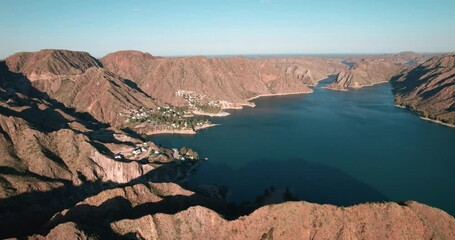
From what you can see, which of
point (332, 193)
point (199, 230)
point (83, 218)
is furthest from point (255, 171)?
point (83, 218)

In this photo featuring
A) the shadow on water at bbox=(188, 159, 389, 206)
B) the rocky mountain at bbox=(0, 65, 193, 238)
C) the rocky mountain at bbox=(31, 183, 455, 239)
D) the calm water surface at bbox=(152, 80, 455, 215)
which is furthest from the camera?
the calm water surface at bbox=(152, 80, 455, 215)

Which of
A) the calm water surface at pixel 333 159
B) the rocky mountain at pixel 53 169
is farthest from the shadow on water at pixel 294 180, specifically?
the rocky mountain at pixel 53 169

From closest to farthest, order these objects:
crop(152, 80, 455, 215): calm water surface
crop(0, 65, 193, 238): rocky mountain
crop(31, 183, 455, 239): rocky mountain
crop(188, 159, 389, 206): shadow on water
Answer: crop(31, 183, 455, 239): rocky mountain → crop(0, 65, 193, 238): rocky mountain → crop(188, 159, 389, 206): shadow on water → crop(152, 80, 455, 215): calm water surface

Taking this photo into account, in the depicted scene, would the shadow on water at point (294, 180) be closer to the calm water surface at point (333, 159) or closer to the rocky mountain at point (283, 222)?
the calm water surface at point (333, 159)

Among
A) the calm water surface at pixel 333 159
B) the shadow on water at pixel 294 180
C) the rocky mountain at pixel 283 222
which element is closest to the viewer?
the rocky mountain at pixel 283 222

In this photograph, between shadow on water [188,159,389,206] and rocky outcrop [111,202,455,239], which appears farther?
shadow on water [188,159,389,206]

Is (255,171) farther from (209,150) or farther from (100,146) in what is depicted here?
(100,146)

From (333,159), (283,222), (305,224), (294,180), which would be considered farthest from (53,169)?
(333,159)

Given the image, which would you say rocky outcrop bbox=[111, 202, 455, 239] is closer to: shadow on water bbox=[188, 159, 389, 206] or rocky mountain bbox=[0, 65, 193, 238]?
rocky mountain bbox=[0, 65, 193, 238]

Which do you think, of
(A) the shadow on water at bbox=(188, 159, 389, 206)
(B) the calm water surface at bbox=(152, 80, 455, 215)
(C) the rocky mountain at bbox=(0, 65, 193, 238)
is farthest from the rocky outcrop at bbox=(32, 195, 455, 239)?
(B) the calm water surface at bbox=(152, 80, 455, 215)
